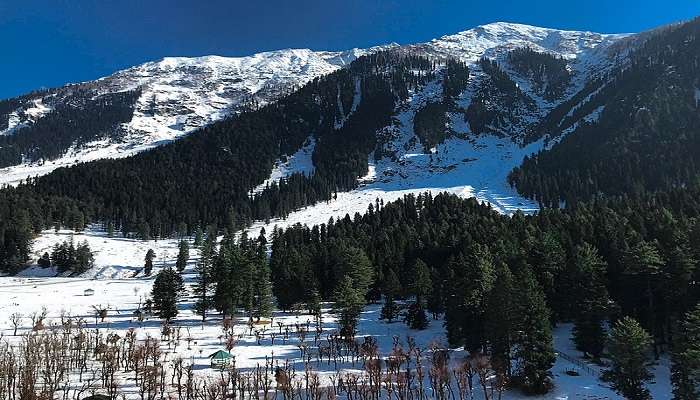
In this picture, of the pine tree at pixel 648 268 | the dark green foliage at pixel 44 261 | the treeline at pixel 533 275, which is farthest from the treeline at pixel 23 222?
the pine tree at pixel 648 268

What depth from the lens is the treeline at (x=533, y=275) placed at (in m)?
55.6

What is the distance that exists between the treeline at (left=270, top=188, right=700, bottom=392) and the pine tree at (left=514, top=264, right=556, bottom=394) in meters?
0.11

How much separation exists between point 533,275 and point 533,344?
18639mm

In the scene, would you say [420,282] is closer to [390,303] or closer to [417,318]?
[390,303]

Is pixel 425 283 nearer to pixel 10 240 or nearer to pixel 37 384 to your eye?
pixel 37 384

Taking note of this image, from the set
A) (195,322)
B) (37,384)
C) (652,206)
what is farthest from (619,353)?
(652,206)

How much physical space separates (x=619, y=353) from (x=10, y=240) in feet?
586

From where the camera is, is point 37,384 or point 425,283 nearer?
point 37,384

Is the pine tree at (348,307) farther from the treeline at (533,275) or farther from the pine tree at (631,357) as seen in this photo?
the pine tree at (631,357)

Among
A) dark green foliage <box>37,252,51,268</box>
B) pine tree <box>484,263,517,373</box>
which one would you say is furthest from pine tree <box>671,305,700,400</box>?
dark green foliage <box>37,252,51,268</box>

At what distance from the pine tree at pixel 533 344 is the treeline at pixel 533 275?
111mm

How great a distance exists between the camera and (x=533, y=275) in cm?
6888

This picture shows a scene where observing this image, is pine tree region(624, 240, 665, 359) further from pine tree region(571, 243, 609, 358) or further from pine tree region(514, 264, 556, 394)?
pine tree region(514, 264, 556, 394)

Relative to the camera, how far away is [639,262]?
2485 inches
